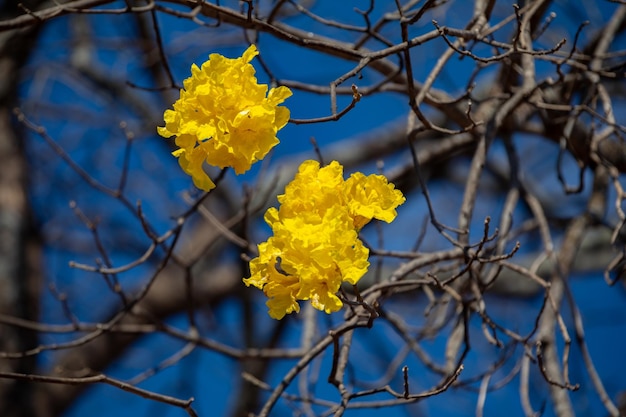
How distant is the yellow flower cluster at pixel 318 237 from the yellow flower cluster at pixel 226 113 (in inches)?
3.3

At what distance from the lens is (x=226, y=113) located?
3.00 feet

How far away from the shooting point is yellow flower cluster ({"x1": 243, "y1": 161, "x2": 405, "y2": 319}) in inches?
32.9

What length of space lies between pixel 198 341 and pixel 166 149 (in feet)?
9.50

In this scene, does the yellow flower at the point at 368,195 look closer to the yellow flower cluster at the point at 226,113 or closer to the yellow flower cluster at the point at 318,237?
→ the yellow flower cluster at the point at 318,237

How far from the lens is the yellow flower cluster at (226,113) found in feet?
2.97

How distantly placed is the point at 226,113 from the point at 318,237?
23 cm

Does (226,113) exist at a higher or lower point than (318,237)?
higher

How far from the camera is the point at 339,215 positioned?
0.86 m

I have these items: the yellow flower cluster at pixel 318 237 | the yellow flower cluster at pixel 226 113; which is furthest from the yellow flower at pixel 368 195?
the yellow flower cluster at pixel 226 113

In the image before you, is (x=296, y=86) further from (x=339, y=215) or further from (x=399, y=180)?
(x=339, y=215)

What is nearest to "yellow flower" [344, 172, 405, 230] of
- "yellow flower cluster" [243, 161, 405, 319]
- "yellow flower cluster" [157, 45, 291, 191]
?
"yellow flower cluster" [243, 161, 405, 319]

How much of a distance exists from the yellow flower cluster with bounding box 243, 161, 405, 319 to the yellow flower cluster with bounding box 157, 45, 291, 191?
8cm

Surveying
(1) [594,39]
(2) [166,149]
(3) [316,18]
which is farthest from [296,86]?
(2) [166,149]

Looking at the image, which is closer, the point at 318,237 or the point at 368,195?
the point at 318,237
